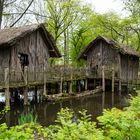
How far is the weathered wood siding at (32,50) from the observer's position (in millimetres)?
24172

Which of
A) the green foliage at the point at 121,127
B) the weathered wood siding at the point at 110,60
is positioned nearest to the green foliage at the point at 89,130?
the green foliage at the point at 121,127

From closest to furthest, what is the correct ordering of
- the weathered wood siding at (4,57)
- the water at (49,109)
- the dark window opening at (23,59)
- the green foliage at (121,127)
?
1. the green foliage at (121,127)
2. the water at (49,109)
3. the weathered wood siding at (4,57)
4. the dark window opening at (23,59)

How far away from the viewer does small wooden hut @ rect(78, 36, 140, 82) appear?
3509cm

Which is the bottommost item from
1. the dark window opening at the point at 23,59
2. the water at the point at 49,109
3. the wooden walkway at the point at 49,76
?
the water at the point at 49,109

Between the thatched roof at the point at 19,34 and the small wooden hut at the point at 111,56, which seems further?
the small wooden hut at the point at 111,56

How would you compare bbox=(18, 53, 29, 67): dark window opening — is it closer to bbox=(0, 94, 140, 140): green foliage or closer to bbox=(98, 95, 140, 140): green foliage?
bbox=(0, 94, 140, 140): green foliage

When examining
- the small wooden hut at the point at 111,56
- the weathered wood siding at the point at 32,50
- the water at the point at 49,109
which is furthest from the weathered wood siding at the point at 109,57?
the water at the point at 49,109

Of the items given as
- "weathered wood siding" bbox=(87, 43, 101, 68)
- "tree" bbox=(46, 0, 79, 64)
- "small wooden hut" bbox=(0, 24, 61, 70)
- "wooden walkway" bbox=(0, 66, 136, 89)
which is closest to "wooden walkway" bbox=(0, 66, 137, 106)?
"wooden walkway" bbox=(0, 66, 136, 89)

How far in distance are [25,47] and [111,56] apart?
1400 centimetres

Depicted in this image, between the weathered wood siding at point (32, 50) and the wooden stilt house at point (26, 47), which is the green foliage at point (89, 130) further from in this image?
the weathered wood siding at point (32, 50)

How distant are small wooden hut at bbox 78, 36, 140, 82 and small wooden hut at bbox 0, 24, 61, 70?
8649 mm

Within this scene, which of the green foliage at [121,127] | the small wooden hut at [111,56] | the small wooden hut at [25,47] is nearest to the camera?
the green foliage at [121,127]

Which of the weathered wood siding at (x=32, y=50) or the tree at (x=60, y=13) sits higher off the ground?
the tree at (x=60, y=13)

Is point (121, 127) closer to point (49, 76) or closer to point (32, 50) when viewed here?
point (49, 76)
